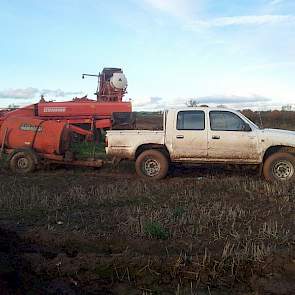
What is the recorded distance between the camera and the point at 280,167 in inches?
482

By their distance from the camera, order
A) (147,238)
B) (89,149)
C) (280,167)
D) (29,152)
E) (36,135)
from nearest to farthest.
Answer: (147,238) < (280,167) < (29,152) < (36,135) < (89,149)

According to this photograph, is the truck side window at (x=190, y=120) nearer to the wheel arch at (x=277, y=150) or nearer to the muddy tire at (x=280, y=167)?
the wheel arch at (x=277, y=150)

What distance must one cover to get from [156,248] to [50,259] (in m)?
1.34

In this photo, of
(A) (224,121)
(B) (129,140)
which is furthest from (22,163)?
(A) (224,121)

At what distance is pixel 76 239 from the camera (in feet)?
21.6

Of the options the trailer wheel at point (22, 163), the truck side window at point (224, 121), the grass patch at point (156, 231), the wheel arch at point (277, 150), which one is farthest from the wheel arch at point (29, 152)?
the grass patch at point (156, 231)

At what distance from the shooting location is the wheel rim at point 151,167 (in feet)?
41.9

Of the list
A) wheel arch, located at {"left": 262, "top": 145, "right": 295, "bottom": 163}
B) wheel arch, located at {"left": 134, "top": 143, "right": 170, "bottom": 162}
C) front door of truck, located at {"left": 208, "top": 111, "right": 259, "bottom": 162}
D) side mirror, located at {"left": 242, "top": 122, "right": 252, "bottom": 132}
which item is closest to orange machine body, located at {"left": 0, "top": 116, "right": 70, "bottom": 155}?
wheel arch, located at {"left": 134, "top": 143, "right": 170, "bottom": 162}

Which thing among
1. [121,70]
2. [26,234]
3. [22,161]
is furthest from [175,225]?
[121,70]

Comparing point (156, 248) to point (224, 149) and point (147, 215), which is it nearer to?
point (147, 215)

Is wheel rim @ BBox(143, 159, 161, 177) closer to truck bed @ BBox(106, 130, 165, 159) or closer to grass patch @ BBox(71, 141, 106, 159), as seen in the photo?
truck bed @ BBox(106, 130, 165, 159)

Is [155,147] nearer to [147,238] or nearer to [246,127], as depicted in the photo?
[246,127]

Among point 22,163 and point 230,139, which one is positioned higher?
point 230,139

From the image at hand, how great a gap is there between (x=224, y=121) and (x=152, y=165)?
83.0 inches
